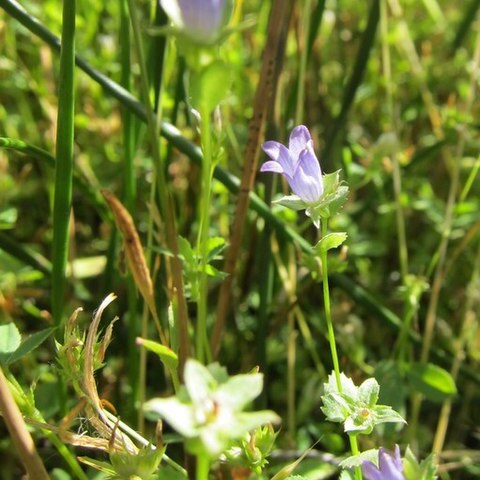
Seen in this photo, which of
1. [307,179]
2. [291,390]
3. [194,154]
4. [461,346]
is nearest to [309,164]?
[307,179]

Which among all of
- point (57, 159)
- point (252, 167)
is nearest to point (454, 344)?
point (252, 167)

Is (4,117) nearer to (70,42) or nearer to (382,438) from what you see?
(70,42)


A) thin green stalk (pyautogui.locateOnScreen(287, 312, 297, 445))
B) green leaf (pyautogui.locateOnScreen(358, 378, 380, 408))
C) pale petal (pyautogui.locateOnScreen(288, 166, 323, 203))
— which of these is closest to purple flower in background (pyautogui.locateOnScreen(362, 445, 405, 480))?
green leaf (pyautogui.locateOnScreen(358, 378, 380, 408))

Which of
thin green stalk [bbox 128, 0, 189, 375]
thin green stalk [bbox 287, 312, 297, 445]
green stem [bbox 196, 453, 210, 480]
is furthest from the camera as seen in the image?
thin green stalk [bbox 287, 312, 297, 445]

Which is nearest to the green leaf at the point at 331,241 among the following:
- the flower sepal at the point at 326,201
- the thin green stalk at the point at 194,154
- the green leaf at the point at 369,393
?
the flower sepal at the point at 326,201

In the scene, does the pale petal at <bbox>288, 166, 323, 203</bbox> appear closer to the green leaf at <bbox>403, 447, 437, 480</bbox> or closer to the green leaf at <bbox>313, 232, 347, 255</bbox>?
the green leaf at <bbox>313, 232, 347, 255</bbox>

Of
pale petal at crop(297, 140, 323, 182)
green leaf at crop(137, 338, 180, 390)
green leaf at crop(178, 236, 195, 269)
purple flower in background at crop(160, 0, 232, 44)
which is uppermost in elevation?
purple flower in background at crop(160, 0, 232, 44)
